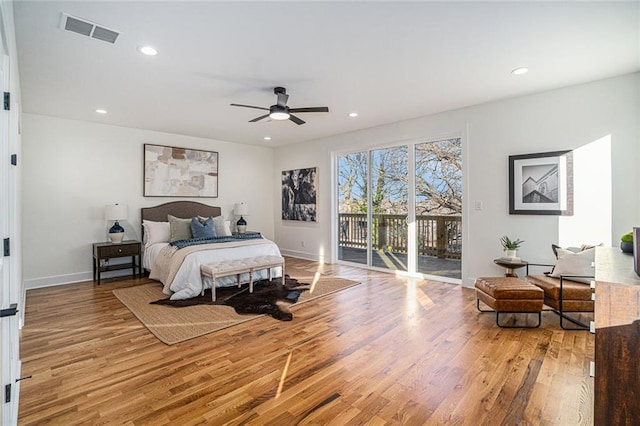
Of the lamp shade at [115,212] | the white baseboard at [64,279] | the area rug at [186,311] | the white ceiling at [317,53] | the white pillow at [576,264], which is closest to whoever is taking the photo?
the white ceiling at [317,53]

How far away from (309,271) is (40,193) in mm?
4547

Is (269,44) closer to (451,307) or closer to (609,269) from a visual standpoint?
(609,269)

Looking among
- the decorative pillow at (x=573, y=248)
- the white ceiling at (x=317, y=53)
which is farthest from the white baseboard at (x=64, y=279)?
the decorative pillow at (x=573, y=248)

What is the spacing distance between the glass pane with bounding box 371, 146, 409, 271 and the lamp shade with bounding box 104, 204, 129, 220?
14.6ft

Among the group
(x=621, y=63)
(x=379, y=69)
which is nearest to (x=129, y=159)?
(x=379, y=69)

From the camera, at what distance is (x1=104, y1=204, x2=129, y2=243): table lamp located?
519cm

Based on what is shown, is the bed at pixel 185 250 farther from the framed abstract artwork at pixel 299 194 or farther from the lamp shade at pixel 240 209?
the framed abstract artwork at pixel 299 194

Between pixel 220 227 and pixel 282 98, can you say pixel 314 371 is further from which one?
pixel 220 227

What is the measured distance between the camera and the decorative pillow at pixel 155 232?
18.1ft

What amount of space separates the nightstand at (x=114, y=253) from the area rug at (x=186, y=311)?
2.35 ft

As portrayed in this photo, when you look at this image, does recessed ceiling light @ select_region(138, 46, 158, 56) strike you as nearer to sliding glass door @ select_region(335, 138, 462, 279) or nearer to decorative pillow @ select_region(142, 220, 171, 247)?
decorative pillow @ select_region(142, 220, 171, 247)

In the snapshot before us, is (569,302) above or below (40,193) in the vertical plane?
below

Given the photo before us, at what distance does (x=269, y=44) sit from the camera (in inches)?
109

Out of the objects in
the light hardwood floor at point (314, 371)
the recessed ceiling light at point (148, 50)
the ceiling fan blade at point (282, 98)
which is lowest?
the light hardwood floor at point (314, 371)
